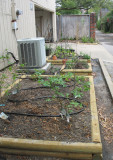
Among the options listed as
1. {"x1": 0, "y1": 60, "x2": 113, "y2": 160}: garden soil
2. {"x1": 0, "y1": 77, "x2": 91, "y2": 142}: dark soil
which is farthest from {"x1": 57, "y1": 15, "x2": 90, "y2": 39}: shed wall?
{"x1": 0, "y1": 77, "x2": 91, "y2": 142}: dark soil

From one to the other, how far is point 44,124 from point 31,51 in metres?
3.06

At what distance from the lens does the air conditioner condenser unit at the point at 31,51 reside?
17.1 feet

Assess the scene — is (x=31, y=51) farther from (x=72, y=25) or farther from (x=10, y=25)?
(x=72, y=25)

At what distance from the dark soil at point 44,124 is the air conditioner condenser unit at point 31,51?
2.12m

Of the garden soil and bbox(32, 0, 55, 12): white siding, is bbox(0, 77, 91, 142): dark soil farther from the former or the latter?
bbox(32, 0, 55, 12): white siding

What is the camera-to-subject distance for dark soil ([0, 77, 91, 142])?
2.36 metres

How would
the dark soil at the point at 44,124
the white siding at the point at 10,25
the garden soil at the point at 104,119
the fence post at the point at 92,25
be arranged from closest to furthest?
the garden soil at the point at 104,119 < the dark soil at the point at 44,124 < the white siding at the point at 10,25 < the fence post at the point at 92,25

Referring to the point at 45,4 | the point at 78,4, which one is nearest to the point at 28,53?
the point at 45,4

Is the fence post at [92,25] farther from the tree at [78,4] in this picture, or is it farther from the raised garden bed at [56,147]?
the raised garden bed at [56,147]

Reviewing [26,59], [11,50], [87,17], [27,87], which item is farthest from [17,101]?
[87,17]

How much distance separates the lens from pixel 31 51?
5.27 m

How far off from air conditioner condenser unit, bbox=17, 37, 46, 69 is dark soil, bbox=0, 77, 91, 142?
6.95 feet

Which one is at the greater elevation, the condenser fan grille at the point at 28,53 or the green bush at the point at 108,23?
the green bush at the point at 108,23

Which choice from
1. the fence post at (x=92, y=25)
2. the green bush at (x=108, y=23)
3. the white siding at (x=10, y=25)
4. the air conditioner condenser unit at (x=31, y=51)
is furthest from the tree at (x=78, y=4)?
the air conditioner condenser unit at (x=31, y=51)
